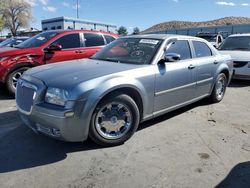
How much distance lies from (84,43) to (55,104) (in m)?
4.78

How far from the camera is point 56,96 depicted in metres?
3.62

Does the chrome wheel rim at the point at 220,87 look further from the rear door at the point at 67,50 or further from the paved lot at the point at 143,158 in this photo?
the rear door at the point at 67,50

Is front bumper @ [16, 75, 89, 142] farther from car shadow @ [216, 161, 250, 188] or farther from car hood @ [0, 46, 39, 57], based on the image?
car hood @ [0, 46, 39, 57]

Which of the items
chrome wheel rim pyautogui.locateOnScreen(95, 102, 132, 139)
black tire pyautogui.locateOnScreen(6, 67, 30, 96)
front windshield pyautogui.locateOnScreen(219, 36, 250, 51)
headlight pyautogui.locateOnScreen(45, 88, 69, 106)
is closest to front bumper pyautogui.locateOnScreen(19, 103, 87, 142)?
headlight pyautogui.locateOnScreen(45, 88, 69, 106)

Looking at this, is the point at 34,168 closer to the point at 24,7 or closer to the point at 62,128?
the point at 62,128

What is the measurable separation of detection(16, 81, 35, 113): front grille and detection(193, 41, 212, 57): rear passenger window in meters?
3.39

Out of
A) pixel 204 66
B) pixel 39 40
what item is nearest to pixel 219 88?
pixel 204 66

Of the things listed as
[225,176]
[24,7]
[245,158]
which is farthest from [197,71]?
[24,7]

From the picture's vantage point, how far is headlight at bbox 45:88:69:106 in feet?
11.7

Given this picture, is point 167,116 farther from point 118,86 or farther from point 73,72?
point 73,72

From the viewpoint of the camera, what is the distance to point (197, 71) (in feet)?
17.9

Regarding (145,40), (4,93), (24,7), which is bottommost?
(4,93)

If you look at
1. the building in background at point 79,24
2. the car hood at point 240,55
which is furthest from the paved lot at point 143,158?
the building in background at point 79,24

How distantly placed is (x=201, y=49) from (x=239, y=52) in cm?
433
